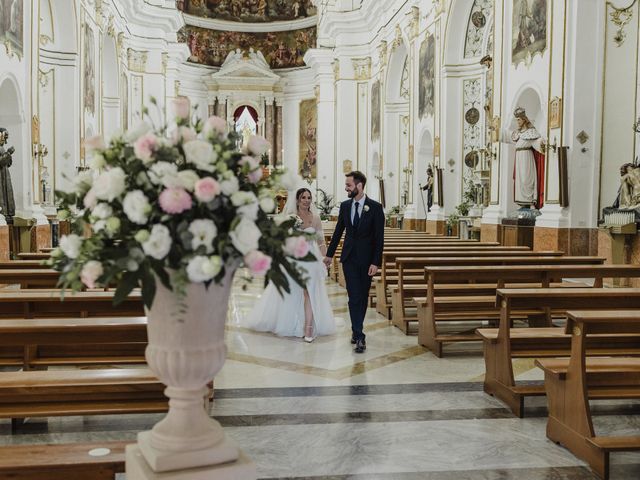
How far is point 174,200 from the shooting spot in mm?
1824

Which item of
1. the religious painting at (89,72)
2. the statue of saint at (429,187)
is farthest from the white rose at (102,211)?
the statue of saint at (429,187)

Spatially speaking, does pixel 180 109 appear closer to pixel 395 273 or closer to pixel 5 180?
pixel 395 273

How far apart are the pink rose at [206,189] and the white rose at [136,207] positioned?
0.47 ft

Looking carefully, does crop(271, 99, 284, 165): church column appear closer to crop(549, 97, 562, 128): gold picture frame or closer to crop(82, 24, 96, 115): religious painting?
crop(82, 24, 96, 115): religious painting

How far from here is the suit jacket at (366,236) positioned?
227 inches

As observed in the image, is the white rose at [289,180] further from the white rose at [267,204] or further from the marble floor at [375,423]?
the marble floor at [375,423]

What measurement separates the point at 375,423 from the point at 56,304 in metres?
2.49

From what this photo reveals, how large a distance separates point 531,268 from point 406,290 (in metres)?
1.82

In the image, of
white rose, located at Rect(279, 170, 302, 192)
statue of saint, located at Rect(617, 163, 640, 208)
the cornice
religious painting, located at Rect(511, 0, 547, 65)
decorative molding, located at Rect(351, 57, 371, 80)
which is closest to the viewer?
white rose, located at Rect(279, 170, 302, 192)

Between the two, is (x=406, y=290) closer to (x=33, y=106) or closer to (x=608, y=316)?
(x=608, y=316)

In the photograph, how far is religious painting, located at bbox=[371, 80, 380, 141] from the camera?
23.1 m

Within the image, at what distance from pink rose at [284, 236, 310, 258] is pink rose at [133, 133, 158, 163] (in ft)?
1.55

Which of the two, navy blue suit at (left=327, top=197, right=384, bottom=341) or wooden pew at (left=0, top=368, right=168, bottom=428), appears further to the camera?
navy blue suit at (left=327, top=197, right=384, bottom=341)

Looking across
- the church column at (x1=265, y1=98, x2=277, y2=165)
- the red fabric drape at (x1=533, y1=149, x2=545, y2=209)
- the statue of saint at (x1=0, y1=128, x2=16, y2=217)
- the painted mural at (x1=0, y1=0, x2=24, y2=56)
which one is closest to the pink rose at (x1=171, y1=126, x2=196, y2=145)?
the statue of saint at (x1=0, y1=128, x2=16, y2=217)
